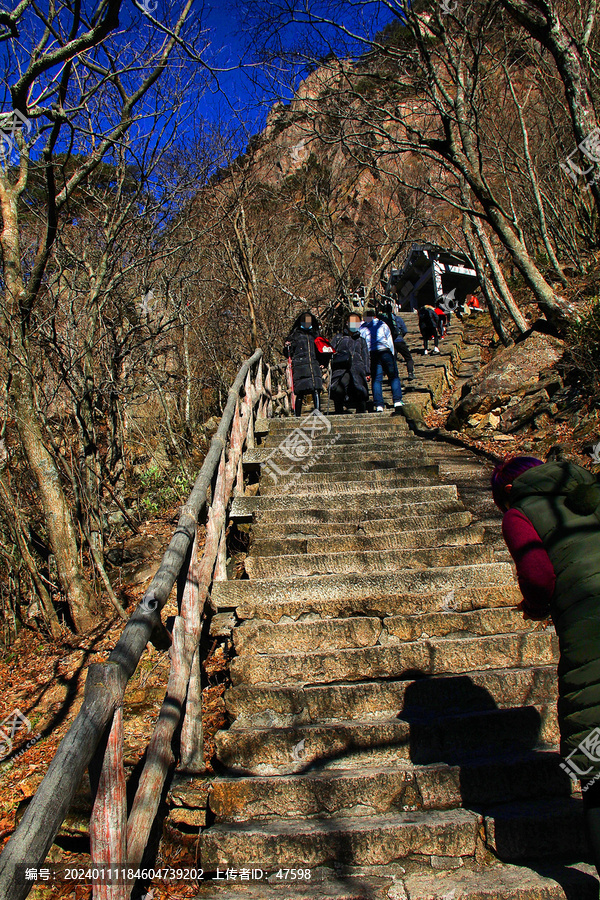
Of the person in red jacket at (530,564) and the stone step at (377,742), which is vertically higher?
the person in red jacket at (530,564)

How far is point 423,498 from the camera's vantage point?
450 cm

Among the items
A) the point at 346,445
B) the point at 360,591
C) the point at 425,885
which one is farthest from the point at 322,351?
the point at 425,885

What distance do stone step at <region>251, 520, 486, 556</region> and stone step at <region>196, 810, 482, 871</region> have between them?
6.29ft

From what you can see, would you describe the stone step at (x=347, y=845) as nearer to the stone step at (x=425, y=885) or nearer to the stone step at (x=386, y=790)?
the stone step at (x=425, y=885)

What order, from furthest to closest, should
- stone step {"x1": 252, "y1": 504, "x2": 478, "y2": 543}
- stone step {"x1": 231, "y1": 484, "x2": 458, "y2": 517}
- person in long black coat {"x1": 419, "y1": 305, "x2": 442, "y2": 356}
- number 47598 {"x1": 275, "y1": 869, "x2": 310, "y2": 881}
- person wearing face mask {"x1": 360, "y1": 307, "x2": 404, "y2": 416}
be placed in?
person in long black coat {"x1": 419, "y1": 305, "x2": 442, "y2": 356}, person wearing face mask {"x1": 360, "y1": 307, "x2": 404, "y2": 416}, stone step {"x1": 231, "y1": 484, "x2": 458, "y2": 517}, stone step {"x1": 252, "y1": 504, "x2": 478, "y2": 543}, number 47598 {"x1": 275, "y1": 869, "x2": 310, "y2": 881}

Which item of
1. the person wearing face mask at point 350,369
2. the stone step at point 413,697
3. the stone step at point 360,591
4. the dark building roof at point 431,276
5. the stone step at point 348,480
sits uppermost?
the dark building roof at point 431,276

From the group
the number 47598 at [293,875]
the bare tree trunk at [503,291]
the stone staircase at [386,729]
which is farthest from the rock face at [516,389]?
the number 47598 at [293,875]

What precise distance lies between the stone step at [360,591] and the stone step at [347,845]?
1.26 meters

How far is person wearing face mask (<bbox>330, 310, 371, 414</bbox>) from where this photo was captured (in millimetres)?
7555

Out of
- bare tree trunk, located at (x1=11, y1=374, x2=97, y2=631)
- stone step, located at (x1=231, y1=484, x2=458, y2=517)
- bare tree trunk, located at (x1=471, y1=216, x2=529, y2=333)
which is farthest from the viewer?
bare tree trunk, located at (x1=471, y1=216, x2=529, y2=333)

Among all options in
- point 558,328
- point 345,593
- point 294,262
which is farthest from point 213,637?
point 294,262

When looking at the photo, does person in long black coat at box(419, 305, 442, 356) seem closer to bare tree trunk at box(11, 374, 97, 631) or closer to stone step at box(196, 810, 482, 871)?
bare tree trunk at box(11, 374, 97, 631)

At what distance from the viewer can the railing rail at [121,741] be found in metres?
1.19

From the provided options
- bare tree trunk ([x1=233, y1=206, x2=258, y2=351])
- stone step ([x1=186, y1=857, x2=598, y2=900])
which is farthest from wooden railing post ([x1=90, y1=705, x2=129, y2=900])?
bare tree trunk ([x1=233, y1=206, x2=258, y2=351])
